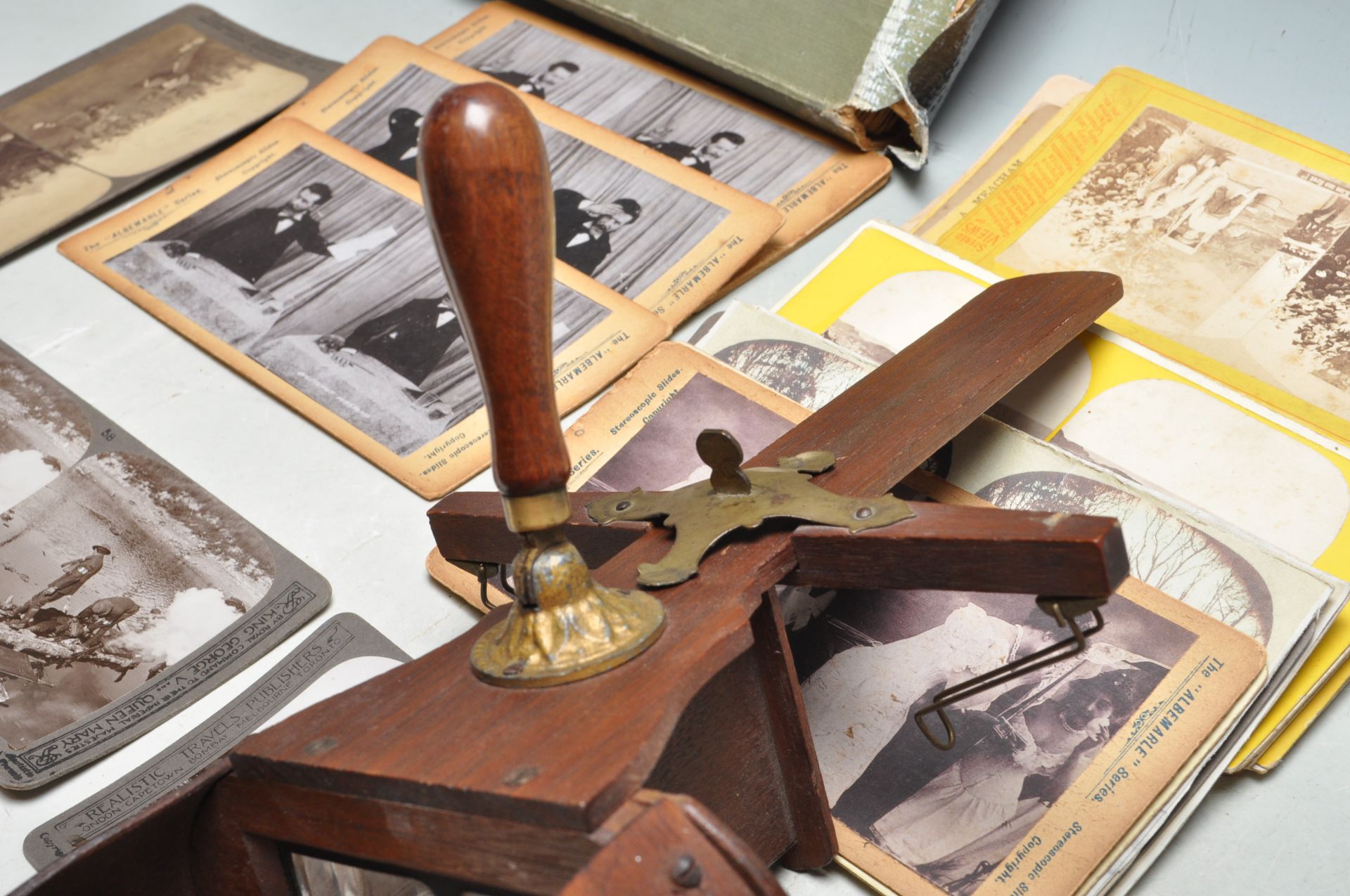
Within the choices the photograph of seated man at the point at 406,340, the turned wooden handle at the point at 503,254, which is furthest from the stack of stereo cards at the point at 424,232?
the turned wooden handle at the point at 503,254

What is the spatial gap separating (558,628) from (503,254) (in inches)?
6.3

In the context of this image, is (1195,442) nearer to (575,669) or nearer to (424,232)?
(575,669)

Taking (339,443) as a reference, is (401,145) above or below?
above

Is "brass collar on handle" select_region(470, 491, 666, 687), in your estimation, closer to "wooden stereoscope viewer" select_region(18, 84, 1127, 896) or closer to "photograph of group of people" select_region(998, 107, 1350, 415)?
"wooden stereoscope viewer" select_region(18, 84, 1127, 896)

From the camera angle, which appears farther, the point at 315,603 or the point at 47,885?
the point at 315,603

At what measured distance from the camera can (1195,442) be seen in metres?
0.88

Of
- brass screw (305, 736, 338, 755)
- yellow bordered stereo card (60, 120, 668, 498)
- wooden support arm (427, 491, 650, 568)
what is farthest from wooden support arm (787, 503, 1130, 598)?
yellow bordered stereo card (60, 120, 668, 498)

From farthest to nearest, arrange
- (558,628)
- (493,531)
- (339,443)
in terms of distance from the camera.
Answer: (339,443), (493,531), (558,628)

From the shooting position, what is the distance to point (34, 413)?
3.34 feet

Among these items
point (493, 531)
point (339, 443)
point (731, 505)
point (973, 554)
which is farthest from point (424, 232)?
point (973, 554)

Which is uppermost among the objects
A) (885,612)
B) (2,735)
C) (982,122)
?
(982,122)

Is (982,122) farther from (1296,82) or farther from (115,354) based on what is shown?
(115,354)

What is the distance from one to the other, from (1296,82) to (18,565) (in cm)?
112

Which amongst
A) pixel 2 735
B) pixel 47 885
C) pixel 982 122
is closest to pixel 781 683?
pixel 47 885
